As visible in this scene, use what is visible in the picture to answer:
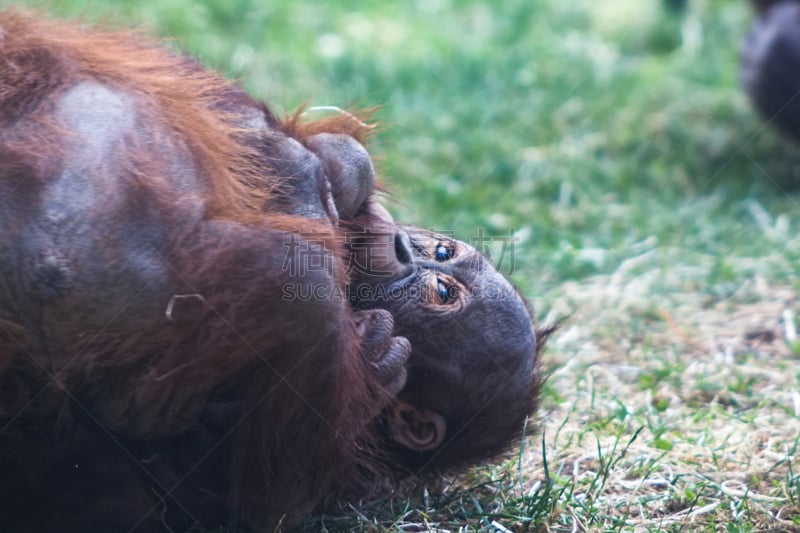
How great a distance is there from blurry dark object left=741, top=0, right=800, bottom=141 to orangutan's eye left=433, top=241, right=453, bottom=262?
2894 millimetres

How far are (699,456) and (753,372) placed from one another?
624mm

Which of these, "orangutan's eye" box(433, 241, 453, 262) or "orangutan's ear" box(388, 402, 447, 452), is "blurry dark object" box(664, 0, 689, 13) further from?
"orangutan's ear" box(388, 402, 447, 452)

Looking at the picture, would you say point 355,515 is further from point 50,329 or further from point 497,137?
point 497,137

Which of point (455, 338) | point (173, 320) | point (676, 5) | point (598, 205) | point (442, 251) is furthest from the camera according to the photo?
point (676, 5)

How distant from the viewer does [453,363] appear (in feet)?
6.72

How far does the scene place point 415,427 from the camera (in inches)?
82.0

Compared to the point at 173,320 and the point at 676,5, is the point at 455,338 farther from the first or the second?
the point at 676,5

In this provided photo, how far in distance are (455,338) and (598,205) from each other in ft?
7.56

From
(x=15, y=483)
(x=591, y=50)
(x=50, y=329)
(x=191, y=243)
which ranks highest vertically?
(x=191, y=243)

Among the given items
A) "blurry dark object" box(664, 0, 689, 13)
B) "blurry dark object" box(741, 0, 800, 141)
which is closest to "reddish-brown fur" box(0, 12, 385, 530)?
"blurry dark object" box(741, 0, 800, 141)

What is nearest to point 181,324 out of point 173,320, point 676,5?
point 173,320

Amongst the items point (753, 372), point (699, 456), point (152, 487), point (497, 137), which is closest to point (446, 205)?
point (497, 137)

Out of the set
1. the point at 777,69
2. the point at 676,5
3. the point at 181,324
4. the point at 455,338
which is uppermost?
the point at 181,324

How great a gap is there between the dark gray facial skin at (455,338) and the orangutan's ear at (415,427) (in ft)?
0.05
